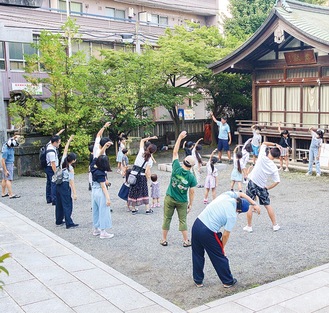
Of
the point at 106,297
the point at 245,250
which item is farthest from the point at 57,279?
the point at 245,250

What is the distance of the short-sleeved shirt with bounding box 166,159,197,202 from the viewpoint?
763 cm

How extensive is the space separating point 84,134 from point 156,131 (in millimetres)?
8525

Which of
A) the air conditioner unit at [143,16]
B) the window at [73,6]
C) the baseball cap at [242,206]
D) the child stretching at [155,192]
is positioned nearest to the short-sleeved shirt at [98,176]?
the child stretching at [155,192]

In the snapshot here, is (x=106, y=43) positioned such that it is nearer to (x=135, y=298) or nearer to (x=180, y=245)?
(x=180, y=245)

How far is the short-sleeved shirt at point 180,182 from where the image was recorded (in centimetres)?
763

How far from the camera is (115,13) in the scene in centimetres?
3092

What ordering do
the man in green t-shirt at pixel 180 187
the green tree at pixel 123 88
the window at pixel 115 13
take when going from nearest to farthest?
the man in green t-shirt at pixel 180 187 < the green tree at pixel 123 88 < the window at pixel 115 13

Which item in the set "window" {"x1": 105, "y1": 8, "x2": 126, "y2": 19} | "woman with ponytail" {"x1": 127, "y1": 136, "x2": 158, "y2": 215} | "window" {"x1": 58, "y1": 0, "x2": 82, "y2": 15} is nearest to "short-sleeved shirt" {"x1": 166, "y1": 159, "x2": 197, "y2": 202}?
"woman with ponytail" {"x1": 127, "y1": 136, "x2": 158, "y2": 215}

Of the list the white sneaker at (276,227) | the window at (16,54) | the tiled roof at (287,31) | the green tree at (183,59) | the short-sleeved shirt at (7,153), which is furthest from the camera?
the window at (16,54)

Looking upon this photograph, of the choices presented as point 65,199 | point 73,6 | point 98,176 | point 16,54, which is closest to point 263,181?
point 98,176

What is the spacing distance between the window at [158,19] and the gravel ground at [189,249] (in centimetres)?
2310

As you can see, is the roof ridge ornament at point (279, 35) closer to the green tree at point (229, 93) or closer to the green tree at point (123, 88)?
the green tree at point (229, 93)

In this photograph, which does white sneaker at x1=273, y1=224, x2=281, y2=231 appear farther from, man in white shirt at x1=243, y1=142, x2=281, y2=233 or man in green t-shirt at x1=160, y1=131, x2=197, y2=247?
man in green t-shirt at x1=160, y1=131, x2=197, y2=247

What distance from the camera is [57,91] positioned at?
17766 millimetres
